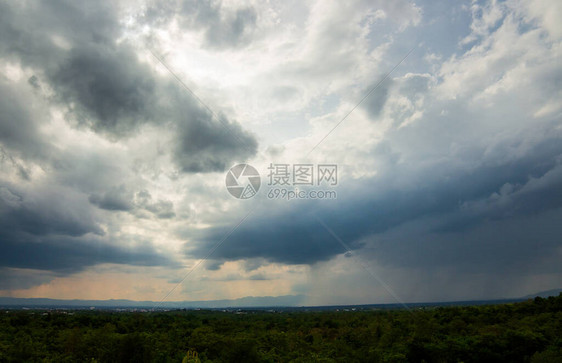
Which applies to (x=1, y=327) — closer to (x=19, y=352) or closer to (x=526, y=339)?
(x=19, y=352)

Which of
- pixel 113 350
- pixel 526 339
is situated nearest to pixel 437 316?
pixel 526 339

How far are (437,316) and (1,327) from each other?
96128 mm

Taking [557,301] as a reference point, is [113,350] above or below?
below

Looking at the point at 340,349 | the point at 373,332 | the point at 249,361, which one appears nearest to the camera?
the point at 249,361

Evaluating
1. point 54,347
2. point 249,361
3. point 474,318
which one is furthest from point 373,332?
point 54,347

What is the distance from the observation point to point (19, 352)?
3719 centimetres

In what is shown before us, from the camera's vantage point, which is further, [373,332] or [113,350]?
[373,332]

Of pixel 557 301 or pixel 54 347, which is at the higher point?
pixel 557 301

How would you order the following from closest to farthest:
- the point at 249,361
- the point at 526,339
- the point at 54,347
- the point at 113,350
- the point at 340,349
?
the point at 249,361 < the point at 113,350 < the point at 526,339 < the point at 340,349 < the point at 54,347

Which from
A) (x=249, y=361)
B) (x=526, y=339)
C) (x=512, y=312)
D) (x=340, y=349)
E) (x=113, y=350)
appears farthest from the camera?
(x=512, y=312)

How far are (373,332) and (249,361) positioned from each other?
41.1 metres

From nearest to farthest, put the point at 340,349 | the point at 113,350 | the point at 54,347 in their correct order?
1. the point at 113,350
2. the point at 340,349
3. the point at 54,347

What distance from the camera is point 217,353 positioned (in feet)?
172

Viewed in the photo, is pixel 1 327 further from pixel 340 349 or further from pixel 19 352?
pixel 340 349
